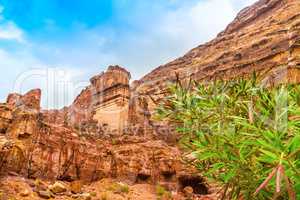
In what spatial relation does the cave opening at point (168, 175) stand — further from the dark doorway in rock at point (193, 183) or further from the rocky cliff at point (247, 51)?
the rocky cliff at point (247, 51)

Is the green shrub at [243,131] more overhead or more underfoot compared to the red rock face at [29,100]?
more underfoot

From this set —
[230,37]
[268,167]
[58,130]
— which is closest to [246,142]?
[268,167]

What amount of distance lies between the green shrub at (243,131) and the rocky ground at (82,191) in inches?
524

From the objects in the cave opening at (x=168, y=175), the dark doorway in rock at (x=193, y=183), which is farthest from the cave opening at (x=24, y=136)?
the dark doorway in rock at (x=193, y=183)

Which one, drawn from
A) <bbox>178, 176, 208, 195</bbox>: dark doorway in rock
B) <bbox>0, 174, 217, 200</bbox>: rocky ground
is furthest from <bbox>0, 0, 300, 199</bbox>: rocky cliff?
<bbox>0, 174, 217, 200</bbox>: rocky ground

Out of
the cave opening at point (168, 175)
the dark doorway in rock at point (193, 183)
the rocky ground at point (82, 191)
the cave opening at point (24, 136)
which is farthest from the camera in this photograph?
the cave opening at point (168, 175)

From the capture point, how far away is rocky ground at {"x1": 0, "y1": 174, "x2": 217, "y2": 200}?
1802cm

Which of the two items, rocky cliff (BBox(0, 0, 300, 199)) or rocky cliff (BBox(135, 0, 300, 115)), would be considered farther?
rocky cliff (BBox(135, 0, 300, 115))

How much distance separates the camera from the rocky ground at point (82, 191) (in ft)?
59.1

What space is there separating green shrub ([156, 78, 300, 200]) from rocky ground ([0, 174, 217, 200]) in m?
13.3

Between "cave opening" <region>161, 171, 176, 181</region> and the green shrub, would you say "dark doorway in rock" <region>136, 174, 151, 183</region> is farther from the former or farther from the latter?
the green shrub

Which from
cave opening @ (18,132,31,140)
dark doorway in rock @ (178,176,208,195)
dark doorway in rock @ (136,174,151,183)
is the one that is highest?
cave opening @ (18,132,31,140)

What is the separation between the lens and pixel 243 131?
204 inches

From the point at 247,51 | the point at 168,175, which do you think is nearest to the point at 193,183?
the point at 168,175
